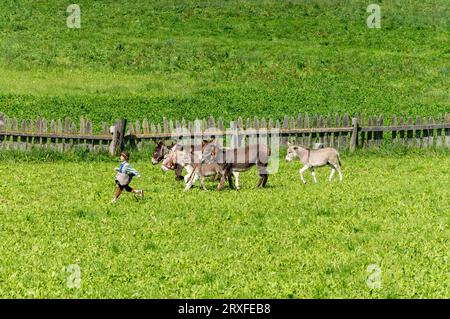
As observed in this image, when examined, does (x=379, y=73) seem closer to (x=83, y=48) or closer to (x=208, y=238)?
(x=83, y=48)

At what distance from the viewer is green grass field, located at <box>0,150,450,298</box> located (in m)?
11.4

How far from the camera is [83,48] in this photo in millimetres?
48031

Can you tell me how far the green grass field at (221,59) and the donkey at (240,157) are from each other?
491 inches

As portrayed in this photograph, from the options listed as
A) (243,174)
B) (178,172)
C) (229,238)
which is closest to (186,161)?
(178,172)

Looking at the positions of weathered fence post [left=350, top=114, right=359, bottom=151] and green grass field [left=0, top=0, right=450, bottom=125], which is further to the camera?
green grass field [left=0, top=0, right=450, bottom=125]

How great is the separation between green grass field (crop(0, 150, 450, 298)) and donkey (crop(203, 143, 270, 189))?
0.53 metres

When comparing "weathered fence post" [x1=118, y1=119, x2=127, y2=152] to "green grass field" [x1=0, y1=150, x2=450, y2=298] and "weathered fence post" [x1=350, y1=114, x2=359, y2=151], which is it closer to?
"green grass field" [x1=0, y1=150, x2=450, y2=298]

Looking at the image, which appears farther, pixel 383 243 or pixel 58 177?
pixel 58 177

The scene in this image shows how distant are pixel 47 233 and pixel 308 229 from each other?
4.82m

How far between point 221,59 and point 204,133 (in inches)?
797

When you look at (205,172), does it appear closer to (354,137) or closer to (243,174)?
(243,174)

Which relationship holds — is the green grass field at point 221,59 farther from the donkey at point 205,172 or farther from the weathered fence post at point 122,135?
the donkey at point 205,172

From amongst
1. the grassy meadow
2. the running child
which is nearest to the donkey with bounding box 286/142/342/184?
the grassy meadow
